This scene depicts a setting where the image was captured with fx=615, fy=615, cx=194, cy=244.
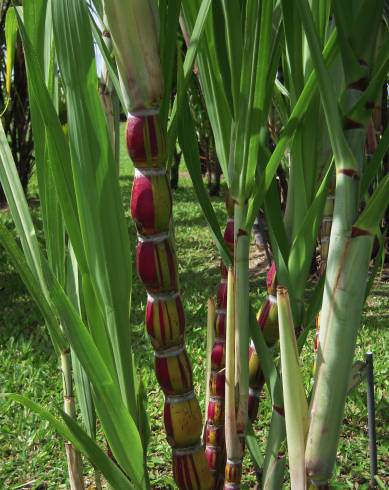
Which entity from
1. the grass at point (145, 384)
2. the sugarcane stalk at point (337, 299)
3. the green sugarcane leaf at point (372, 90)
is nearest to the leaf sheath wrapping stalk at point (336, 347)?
the sugarcane stalk at point (337, 299)

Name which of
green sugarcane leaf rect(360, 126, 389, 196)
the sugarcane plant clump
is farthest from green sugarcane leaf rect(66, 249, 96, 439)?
green sugarcane leaf rect(360, 126, 389, 196)

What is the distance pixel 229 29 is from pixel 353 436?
1.30m

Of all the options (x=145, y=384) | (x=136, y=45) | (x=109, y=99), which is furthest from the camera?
(x=145, y=384)

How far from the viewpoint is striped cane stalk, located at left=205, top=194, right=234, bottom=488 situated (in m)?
0.73

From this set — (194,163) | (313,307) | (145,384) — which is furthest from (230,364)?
(145,384)

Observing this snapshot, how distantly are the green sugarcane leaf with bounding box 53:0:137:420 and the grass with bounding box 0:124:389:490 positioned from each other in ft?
1.45

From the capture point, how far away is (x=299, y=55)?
59 cm

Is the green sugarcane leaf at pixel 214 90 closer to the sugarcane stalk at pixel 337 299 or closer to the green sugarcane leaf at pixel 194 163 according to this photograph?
the green sugarcane leaf at pixel 194 163

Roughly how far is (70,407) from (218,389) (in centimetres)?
18

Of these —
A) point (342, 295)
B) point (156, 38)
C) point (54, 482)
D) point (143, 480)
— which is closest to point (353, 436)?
point (54, 482)

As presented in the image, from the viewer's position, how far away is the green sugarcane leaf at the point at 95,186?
51 cm

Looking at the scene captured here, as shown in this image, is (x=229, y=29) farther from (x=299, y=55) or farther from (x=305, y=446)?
(x=305, y=446)

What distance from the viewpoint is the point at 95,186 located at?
1.76 ft

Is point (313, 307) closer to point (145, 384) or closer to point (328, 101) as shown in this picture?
point (328, 101)
